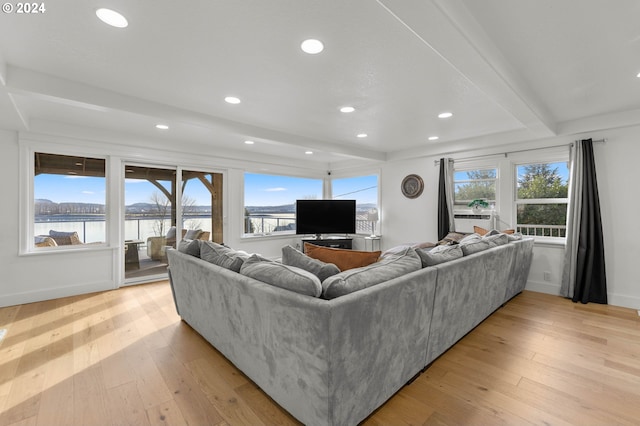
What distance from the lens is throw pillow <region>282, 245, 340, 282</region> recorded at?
1.78m

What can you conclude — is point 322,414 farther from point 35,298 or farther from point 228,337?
point 35,298

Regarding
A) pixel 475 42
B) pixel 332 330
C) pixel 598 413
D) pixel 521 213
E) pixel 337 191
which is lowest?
pixel 598 413

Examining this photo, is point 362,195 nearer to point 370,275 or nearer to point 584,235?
point 584,235

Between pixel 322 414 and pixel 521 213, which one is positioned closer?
pixel 322 414

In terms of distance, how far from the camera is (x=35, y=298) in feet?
12.2

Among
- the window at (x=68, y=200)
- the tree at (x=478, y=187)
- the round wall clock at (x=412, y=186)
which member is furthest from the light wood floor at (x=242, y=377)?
the round wall clock at (x=412, y=186)

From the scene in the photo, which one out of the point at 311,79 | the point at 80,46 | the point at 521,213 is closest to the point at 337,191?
the point at 521,213

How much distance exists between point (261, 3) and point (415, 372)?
252 centimetres

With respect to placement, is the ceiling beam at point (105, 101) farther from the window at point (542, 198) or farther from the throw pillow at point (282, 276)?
the window at point (542, 198)

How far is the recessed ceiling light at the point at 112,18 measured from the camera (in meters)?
1.65

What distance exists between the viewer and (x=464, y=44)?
1721 millimetres

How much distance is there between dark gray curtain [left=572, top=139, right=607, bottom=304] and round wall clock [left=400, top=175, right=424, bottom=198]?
2259mm

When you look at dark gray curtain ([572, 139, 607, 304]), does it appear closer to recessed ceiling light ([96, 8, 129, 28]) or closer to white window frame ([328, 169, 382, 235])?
white window frame ([328, 169, 382, 235])

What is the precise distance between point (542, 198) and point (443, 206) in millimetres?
1358
